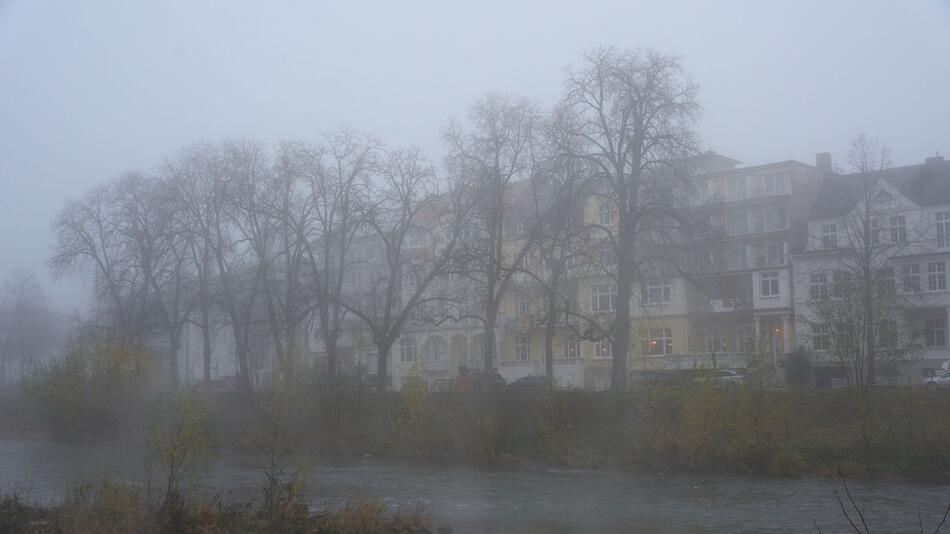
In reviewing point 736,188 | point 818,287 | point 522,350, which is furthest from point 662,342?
point 818,287

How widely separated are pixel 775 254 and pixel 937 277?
1483 cm

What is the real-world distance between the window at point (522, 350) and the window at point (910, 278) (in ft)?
105

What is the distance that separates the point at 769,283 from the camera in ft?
268

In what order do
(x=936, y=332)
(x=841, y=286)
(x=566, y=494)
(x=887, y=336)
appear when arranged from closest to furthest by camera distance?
(x=566, y=494), (x=887, y=336), (x=841, y=286), (x=936, y=332)

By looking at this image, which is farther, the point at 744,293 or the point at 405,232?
the point at 744,293

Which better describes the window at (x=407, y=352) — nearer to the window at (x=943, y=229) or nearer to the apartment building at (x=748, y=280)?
the apartment building at (x=748, y=280)

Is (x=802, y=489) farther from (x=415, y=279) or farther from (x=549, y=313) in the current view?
(x=415, y=279)

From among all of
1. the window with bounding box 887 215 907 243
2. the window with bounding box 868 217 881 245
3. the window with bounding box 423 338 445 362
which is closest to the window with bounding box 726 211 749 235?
the window with bounding box 887 215 907 243

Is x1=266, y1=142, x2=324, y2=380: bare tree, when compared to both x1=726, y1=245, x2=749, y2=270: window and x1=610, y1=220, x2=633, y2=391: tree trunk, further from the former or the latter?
x1=726, y1=245, x2=749, y2=270: window

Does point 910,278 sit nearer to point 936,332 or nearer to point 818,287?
point 818,287

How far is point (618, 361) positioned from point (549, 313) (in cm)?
458

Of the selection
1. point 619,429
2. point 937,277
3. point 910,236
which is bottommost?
point 619,429

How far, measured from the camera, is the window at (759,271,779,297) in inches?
3206

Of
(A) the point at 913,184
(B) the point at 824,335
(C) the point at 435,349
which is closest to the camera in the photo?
(B) the point at 824,335
